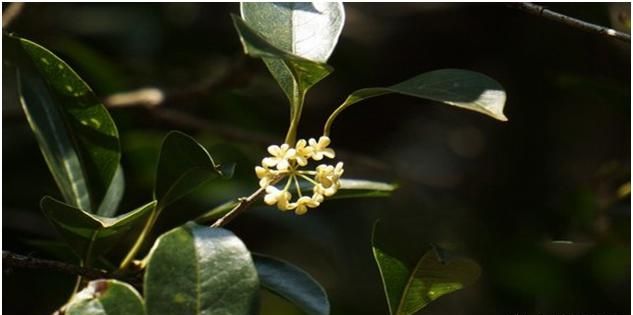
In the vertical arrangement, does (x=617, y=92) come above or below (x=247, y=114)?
above

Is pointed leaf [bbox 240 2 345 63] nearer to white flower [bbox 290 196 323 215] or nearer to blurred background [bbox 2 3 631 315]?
white flower [bbox 290 196 323 215]

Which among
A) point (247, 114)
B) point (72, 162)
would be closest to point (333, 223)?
point (247, 114)

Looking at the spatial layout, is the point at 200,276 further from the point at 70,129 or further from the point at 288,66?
the point at 70,129

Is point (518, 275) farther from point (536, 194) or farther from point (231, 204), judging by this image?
point (231, 204)

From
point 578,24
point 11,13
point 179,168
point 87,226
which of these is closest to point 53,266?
point 87,226

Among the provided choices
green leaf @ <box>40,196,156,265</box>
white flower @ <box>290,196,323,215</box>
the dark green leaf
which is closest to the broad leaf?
white flower @ <box>290,196,323,215</box>
